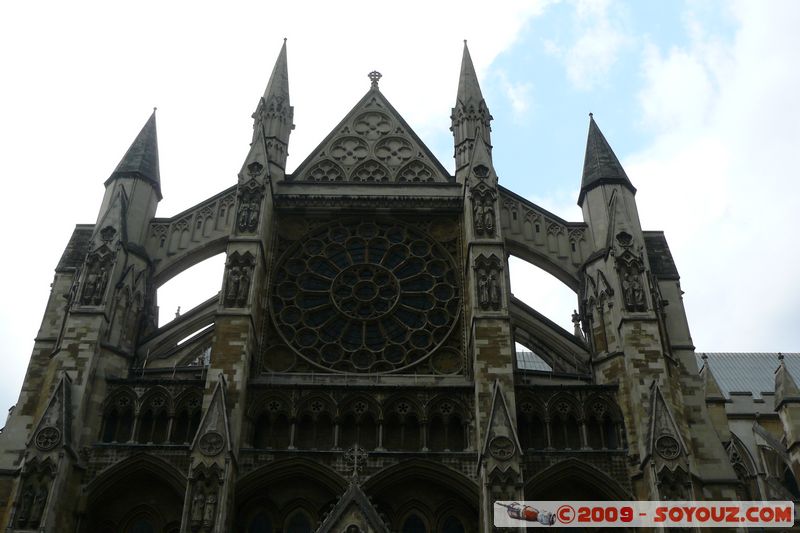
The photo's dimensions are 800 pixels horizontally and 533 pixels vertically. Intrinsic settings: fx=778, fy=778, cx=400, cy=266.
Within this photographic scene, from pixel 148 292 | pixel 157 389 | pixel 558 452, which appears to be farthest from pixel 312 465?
pixel 148 292

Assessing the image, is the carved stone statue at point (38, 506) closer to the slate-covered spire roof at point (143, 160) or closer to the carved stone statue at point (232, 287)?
the carved stone statue at point (232, 287)

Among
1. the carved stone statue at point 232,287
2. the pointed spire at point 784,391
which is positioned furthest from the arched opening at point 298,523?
the pointed spire at point 784,391

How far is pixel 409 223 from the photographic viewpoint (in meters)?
22.1

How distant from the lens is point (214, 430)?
16.6 metres

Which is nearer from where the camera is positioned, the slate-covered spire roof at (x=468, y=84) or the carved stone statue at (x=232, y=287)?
the carved stone statue at (x=232, y=287)


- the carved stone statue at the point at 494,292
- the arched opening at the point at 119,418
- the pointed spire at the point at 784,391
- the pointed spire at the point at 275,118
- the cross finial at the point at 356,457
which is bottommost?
the cross finial at the point at 356,457

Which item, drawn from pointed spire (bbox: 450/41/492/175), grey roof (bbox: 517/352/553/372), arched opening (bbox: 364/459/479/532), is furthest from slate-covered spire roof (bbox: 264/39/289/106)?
grey roof (bbox: 517/352/553/372)

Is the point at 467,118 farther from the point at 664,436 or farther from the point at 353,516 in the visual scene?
the point at 353,516

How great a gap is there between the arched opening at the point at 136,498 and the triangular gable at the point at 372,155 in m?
9.69

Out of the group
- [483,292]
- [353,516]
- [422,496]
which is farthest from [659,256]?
[353,516]

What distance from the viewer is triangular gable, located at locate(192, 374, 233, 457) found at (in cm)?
1633

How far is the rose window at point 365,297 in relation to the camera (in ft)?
64.8

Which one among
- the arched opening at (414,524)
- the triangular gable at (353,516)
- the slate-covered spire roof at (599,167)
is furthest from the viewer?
the slate-covered spire roof at (599,167)

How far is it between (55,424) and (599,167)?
15.4 m
